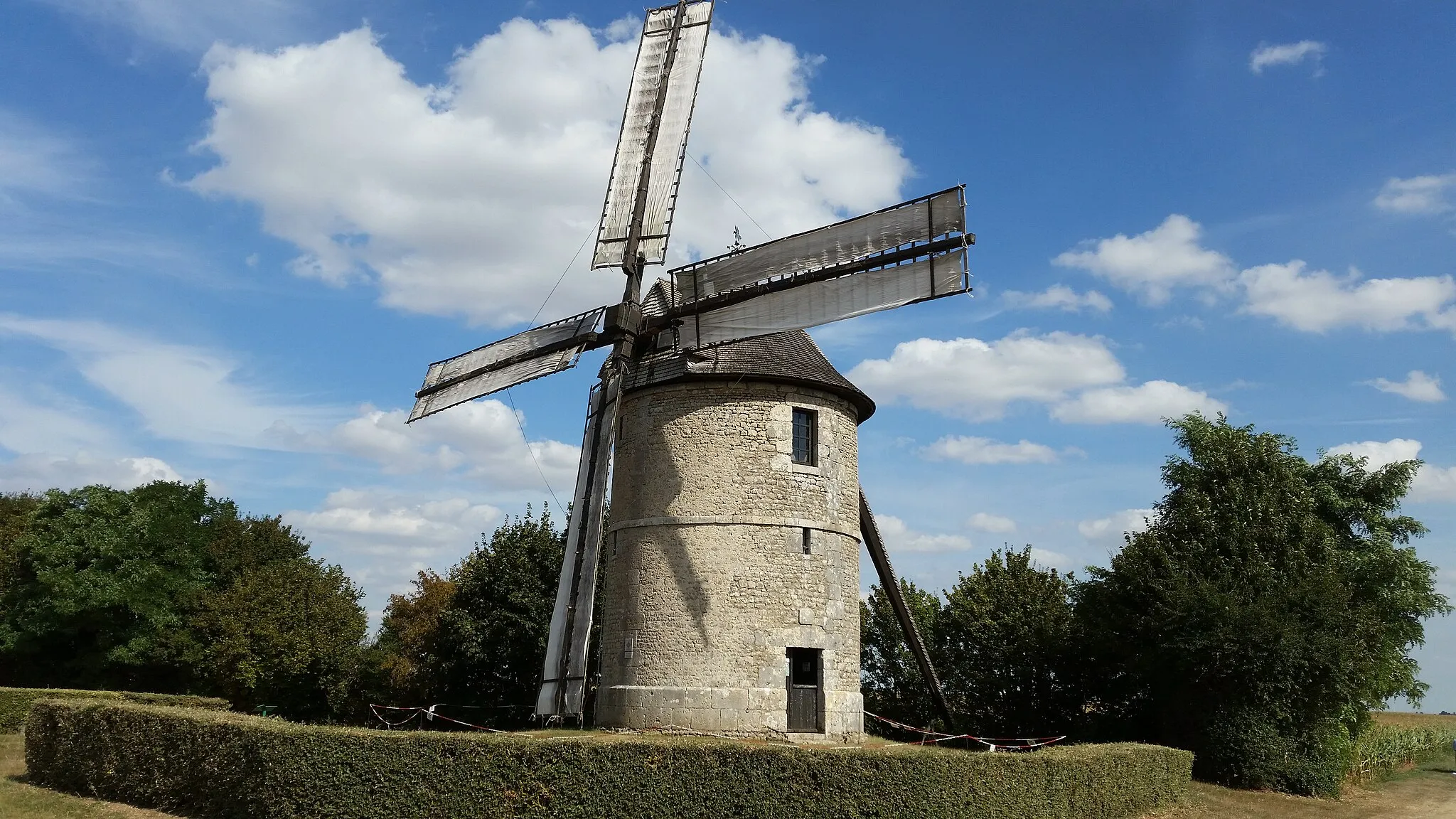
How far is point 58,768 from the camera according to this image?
1427 cm

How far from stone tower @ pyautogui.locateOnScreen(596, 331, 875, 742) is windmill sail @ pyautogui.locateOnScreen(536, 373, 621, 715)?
3.32 feet

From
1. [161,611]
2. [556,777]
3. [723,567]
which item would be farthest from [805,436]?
[161,611]

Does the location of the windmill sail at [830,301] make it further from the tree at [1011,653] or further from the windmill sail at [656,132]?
the tree at [1011,653]

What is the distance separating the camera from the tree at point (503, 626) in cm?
2345

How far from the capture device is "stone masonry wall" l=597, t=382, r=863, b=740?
16297 mm

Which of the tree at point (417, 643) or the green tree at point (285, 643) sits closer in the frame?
the tree at point (417, 643)

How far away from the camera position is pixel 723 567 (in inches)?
656

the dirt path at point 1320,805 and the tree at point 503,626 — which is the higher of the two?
the tree at point 503,626

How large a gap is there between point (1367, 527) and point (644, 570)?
2268 centimetres

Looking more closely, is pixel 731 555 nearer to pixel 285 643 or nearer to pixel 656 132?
pixel 656 132

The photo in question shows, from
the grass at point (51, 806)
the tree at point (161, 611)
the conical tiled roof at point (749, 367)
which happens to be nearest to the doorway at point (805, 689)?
the conical tiled roof at point (749, 367)

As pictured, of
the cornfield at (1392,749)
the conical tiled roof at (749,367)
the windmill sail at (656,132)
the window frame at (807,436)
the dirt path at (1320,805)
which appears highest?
the windmill sail at (656,132)

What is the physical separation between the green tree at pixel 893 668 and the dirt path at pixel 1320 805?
25.4 feet

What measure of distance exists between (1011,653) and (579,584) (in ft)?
40.3
